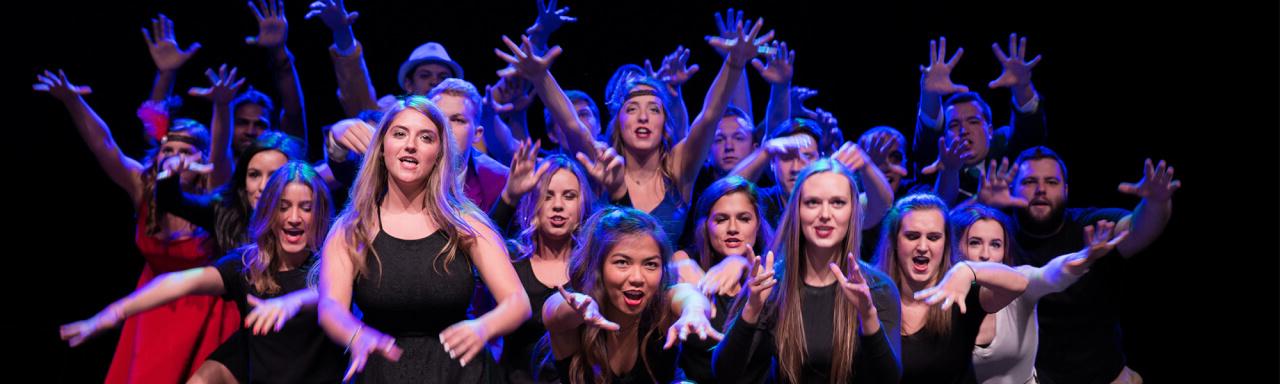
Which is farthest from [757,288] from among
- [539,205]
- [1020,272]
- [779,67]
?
[779,67]

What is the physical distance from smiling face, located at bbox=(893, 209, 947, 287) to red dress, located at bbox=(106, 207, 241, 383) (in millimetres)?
2569

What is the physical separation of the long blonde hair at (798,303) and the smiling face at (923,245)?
387 millimetres

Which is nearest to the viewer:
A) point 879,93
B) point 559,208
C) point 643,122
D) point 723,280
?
point 723,280

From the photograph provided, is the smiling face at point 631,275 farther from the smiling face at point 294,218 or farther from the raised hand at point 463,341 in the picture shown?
the smiling face at point 294,218

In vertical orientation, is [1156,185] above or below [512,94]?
below

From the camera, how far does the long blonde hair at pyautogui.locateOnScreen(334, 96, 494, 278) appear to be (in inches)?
110

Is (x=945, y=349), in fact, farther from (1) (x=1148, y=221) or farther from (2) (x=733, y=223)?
(1) (x=1148, y=221)

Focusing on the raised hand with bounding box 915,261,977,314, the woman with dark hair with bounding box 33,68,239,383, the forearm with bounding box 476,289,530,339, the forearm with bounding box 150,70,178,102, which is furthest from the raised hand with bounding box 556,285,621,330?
the forearm with bounding box 150,70,178,102

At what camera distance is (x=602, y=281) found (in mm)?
3406

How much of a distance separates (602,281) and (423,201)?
2.41 ft

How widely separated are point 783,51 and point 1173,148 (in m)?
2.27

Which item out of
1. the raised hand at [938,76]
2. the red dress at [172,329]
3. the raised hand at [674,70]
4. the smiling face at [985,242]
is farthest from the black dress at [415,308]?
the raised hand at [938,76]

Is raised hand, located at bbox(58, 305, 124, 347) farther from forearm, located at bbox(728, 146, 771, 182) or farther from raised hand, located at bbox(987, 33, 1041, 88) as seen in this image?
raised hand, located at bbox(987, 33, 1041, 88)

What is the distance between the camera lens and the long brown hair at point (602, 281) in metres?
3.28
